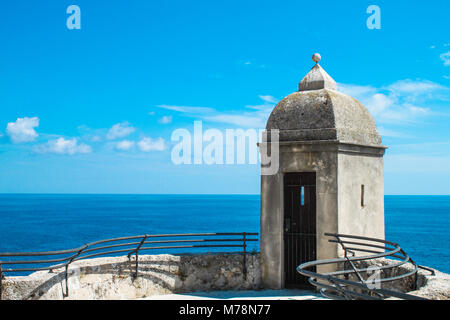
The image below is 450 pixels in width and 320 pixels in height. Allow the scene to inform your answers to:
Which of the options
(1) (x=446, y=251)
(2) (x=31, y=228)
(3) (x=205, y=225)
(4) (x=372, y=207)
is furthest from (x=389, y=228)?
(4) (x=372, y=207)

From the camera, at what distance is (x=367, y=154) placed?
9648 millimetres

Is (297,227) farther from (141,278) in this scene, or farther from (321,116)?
(141,278)

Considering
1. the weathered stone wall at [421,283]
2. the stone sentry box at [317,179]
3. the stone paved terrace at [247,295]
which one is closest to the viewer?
the weathered stone wall at [421,283]

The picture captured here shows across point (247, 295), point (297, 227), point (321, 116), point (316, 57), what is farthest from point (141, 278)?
point (316, 57)

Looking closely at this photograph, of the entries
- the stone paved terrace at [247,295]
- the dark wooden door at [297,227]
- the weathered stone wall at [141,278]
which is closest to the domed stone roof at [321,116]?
the dark wooden door at [297,227]

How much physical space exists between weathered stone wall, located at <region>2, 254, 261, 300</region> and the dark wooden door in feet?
2.40

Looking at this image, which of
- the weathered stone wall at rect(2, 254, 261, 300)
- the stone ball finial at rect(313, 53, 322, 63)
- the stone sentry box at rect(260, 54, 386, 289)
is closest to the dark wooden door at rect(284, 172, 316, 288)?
the stone sentry box at rect(260, 54, 386, 289)

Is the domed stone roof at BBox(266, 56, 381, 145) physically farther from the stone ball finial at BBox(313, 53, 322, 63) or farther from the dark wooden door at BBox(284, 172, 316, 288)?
the dark wooden door at BBox(284, 172, 316, 288)

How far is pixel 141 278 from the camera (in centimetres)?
872

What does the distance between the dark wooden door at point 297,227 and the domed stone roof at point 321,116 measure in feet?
3.27

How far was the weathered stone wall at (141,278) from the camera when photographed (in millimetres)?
6734

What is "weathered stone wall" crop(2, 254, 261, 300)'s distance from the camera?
6.73m

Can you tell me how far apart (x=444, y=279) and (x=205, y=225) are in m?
81.6

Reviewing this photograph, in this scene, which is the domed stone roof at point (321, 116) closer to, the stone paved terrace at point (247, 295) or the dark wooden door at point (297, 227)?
the dark wooden door at point (297, 227)
